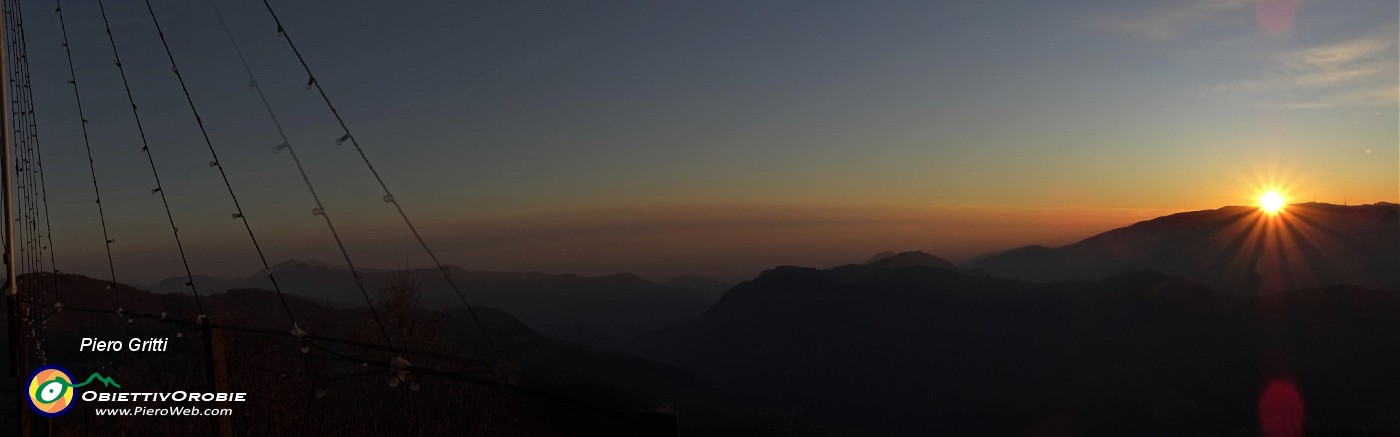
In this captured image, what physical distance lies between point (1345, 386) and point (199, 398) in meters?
164

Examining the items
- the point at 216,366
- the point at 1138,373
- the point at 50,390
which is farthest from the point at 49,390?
the point at 1138,373

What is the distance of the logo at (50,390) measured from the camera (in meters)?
14.3

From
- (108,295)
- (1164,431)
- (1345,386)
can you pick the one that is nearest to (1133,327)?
(1345,386)

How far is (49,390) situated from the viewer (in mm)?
14570

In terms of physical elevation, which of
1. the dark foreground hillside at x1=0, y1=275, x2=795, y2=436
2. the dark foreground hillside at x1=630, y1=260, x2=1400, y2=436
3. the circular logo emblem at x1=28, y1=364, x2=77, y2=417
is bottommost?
the dark foreground hillside at x1=630, y1=260, x2=1400, y2=436

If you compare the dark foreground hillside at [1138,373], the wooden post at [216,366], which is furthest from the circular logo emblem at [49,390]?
the dark foreground hillside at [1138,373]

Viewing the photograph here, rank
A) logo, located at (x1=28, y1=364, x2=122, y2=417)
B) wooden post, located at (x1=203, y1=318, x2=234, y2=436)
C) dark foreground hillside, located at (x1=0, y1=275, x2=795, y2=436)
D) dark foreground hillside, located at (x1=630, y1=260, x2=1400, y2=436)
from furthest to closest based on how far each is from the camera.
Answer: dark foreground hillside, located at (x1=630, y1=260, x2=1400, y2=436) < dark foreground hillside, located at (x1=0, y1=275, x2=795, y2=436) < logo, located at (x1=28, y1=364, x2=122, y2=417) < wooden post, located at (x1=203, y1=318, x2=234, y2=436)

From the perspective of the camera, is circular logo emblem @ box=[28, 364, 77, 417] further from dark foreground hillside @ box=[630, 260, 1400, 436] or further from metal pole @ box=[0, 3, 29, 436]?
dark foreground hillside @ box=[630, 260, 1400, 436]

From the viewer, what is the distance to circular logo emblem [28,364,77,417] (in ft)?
46.8

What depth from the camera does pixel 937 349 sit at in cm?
19375

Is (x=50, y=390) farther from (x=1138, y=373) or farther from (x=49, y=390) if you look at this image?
(x=1138, y=373)

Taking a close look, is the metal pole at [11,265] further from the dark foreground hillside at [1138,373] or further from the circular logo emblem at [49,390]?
the dark foreground hillside at [1138,373]

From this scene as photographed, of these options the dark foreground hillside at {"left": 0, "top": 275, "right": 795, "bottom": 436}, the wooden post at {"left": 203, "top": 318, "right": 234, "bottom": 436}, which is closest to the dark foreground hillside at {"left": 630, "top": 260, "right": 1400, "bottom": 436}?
the dark foreground hillside at {"left": 0, "top": 275, "right": 795, "bottom": 436}

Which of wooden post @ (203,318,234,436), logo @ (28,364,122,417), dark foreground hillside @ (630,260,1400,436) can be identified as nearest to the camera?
wooden post @ (203,318,234,436)
